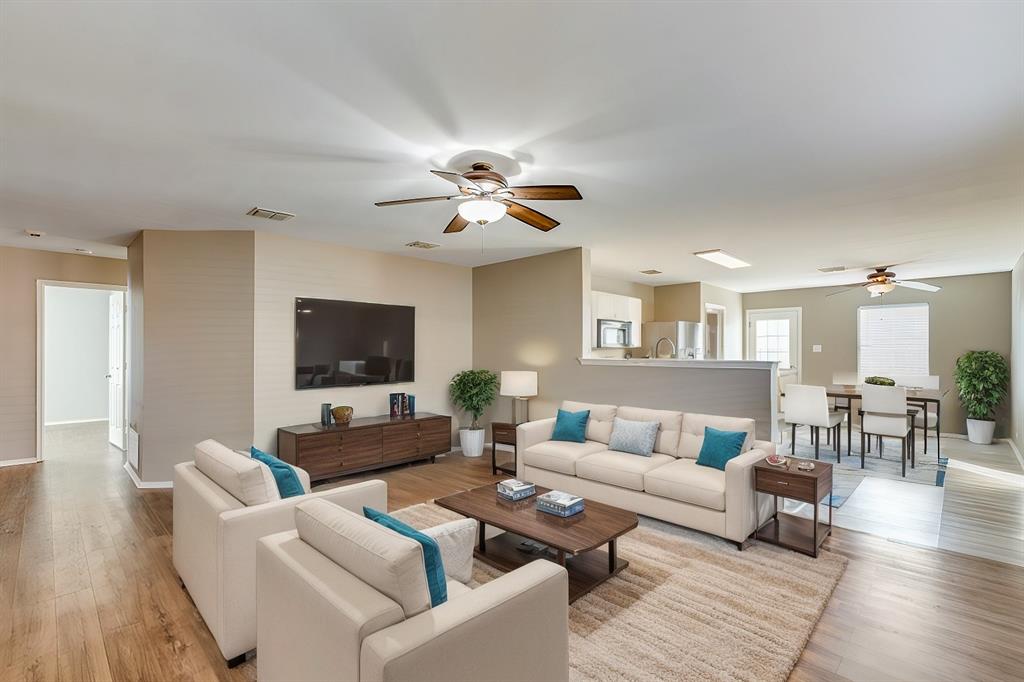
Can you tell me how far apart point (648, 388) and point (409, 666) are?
4333 mm

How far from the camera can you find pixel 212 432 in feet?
16.2

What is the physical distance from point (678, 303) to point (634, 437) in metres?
5.22

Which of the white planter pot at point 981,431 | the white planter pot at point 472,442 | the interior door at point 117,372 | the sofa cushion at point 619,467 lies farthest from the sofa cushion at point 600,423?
the white planter pot at point 981,431

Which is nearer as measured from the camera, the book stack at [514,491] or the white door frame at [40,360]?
the book stack at [514,491]

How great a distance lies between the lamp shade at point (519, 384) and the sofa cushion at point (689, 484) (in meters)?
2.11

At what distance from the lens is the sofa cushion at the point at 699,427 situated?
394cm

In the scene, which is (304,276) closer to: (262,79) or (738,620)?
(262,79)

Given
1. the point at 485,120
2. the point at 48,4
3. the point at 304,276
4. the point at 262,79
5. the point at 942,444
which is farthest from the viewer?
the point at 942,444

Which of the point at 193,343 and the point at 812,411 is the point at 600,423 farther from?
the point at 193,343

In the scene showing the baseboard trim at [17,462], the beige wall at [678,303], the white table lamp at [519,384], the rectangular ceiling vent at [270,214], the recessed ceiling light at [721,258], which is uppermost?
the rectangular ceiling vent at [270,214]

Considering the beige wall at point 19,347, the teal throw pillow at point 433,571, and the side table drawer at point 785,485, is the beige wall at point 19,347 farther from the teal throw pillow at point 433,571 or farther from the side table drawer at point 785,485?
the side table drawer at point 785,485

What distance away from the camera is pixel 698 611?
8.48 ft

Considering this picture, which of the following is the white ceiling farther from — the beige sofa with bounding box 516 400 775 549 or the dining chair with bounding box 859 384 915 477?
the dining chair with bounding box 859 384 915 477

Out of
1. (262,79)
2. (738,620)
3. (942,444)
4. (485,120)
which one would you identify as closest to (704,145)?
(485,120)
